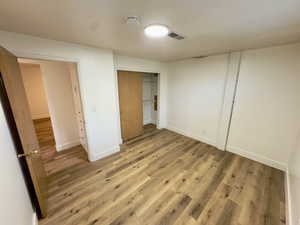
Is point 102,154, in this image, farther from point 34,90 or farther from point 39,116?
point 34,90

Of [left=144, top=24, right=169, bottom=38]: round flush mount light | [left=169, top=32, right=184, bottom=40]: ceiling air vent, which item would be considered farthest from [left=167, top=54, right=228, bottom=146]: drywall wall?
[left=144, top=24, right=169, bottom=38]: round flush mount light

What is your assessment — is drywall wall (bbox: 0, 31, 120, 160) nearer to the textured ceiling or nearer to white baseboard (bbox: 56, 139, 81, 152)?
the textured ceiling

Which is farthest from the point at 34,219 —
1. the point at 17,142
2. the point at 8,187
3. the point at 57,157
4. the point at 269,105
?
the point at 269,105

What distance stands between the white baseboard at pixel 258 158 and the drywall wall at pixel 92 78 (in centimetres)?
289

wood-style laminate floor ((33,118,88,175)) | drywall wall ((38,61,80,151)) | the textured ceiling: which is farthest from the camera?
drywall wall ((38,61,80,151))

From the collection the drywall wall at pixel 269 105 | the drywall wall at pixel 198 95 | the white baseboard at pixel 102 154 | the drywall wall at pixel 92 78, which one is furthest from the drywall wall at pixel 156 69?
the drywall wall at pixel 269 105

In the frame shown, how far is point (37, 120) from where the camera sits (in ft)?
18.3

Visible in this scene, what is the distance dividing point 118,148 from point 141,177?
109 centimetres

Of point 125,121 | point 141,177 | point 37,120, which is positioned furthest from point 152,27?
point 37,120

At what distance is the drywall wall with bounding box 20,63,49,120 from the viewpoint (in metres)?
5.41

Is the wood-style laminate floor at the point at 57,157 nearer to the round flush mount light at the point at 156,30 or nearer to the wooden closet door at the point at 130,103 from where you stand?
the wooden closet door at the point at 130,103

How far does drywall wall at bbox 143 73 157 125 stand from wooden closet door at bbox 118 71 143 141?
3.31ft

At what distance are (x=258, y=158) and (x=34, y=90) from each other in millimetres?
8511

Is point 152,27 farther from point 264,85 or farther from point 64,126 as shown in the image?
point 64,126
